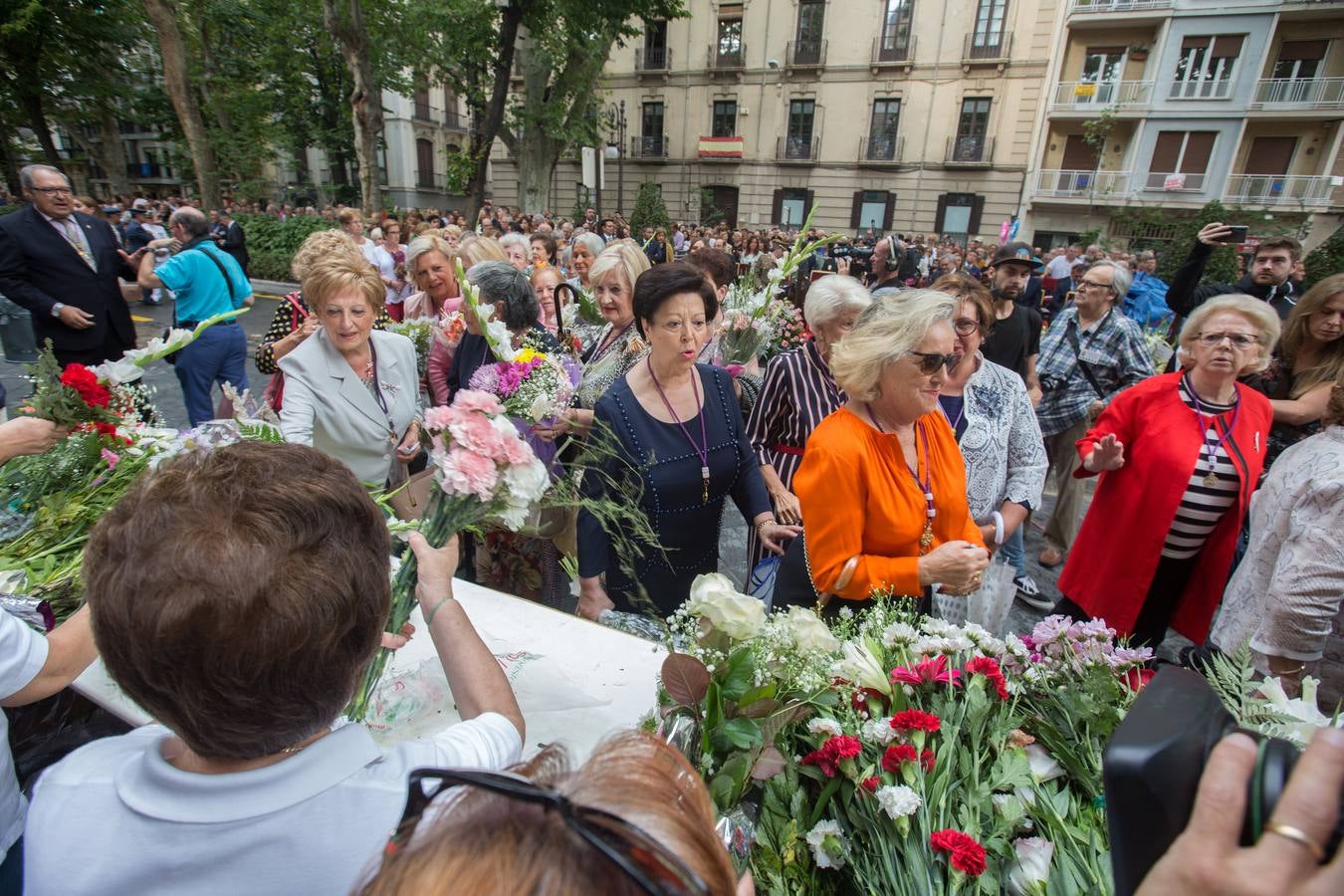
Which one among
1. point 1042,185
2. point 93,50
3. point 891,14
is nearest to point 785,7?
point 891,14

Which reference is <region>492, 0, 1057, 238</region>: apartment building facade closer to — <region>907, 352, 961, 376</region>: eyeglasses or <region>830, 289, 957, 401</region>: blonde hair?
<region>830, 289, 957, 401</region>: blonde hair

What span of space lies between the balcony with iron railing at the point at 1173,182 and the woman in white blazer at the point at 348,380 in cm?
2847

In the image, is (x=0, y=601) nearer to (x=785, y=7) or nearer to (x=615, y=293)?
(x=615, y=293)

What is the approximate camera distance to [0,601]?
139 centimetres

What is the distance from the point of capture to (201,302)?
4984 mm

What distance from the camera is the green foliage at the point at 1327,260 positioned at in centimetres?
617

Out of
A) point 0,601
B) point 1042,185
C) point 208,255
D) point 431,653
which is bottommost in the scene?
point 431,653

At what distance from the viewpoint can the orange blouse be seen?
2004mm

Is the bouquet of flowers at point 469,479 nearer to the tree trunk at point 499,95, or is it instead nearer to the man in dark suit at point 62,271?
the man in dark suit at point 62,271

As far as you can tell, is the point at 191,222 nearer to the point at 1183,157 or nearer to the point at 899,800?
the point at 899,800

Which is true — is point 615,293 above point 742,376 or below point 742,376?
above

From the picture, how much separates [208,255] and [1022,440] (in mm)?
5732

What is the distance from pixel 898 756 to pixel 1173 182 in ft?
95.2

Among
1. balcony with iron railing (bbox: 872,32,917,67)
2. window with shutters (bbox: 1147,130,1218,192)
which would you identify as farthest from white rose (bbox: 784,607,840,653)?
balcony with iron railing (bbox: 872,32,917,67)
